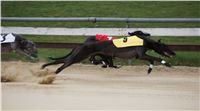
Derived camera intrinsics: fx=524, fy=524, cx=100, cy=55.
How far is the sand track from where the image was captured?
21.0 feet

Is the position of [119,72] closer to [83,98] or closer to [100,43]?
[100,43]

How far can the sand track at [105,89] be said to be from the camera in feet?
21.0

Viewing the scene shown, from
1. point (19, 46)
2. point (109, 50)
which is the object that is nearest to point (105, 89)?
point (109, 50)

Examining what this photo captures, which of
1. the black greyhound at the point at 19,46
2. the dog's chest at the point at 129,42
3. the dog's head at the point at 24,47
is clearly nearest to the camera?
the dog's chest at the point at 129,42

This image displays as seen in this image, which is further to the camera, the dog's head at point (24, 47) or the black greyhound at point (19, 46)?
the dog's head at point (24, 47)

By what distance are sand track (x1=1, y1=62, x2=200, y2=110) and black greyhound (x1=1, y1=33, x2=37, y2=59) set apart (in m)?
0.53

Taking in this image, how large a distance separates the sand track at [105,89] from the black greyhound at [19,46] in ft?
1.73

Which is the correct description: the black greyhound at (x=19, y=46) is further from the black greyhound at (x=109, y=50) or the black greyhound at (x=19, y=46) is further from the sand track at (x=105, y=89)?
the black greyhound at (x=109, y=50)

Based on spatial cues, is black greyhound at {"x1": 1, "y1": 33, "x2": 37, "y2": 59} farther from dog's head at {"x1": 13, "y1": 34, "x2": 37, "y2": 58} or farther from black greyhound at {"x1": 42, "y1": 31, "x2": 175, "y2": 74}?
black greyhound at {"x1": 42, "y1": 31, "x2": 175, "y2": 74}

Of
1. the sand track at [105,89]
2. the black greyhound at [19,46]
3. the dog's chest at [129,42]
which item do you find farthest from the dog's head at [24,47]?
the dog's chest at [129,42]

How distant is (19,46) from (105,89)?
377 cm

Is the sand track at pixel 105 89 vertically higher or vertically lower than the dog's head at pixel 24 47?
higher

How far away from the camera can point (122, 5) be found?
17.4m

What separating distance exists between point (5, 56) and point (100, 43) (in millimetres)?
3915
